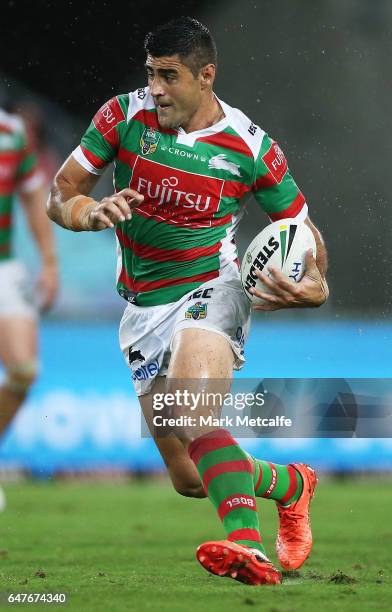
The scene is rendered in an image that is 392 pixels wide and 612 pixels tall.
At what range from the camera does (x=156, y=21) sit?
10703 mm

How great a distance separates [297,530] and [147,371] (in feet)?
3.16

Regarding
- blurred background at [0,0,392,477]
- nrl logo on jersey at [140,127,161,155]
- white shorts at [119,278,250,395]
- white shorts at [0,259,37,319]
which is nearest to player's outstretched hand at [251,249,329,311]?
white shorts at [119,278,250,395]

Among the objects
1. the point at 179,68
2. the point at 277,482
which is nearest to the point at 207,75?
the point at 179,68

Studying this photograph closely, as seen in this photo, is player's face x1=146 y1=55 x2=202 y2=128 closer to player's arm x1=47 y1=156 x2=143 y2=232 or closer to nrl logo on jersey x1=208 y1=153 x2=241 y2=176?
nrl logo on jersey x1=208 y1=153 x2=241 y2=176

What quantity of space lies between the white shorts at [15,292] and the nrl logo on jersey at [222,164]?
222 inches

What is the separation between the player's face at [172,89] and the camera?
4.70 meters

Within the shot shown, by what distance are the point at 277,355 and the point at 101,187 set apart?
2234mm

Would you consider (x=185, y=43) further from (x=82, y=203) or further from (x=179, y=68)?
(x=82, y=203)

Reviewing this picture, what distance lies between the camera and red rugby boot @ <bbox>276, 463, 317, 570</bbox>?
5141 mm

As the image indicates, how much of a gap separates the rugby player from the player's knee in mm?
4808

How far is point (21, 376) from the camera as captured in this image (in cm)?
1000

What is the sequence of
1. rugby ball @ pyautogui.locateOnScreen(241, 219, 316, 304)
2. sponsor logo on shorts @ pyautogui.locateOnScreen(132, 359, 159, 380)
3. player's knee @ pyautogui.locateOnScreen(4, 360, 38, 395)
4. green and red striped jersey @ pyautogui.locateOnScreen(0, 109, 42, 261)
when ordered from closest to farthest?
rugby ball @ pyautogui.locateOnScreen(241, 219, 316, 304) → sponsor logo on shorts @ pyautogui.locateOnScreen(132, 359, 159, 380) → player's knee @ pyautogui.locateOnScreen(4, 360, 38, 395) → green and red striped jersey @ pyautogui.locateOnScreen(0, 109, 42, 261)

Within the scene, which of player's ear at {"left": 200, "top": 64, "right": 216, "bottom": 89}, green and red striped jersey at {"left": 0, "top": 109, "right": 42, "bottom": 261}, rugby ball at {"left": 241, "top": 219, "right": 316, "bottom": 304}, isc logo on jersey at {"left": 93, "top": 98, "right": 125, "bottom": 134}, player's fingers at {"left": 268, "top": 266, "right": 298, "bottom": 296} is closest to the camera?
player's fingers at {"left": 268, "top": 266, "right": 298, "bottom": 296}

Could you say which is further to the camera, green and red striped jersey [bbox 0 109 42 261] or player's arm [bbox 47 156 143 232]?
green and red striped jersey [bbox 0 109 42 261]
